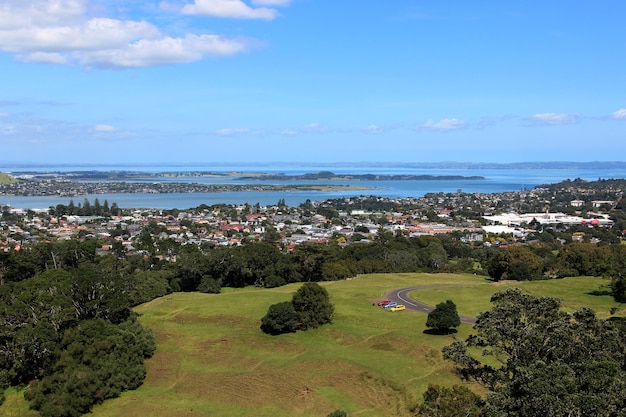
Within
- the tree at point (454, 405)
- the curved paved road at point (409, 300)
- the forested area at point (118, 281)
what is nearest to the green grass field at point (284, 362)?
the forested area at point (118, 281)

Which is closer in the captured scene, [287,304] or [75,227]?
[287,304]

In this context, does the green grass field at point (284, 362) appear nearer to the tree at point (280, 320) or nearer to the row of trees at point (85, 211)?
the tree at point (280, 320)

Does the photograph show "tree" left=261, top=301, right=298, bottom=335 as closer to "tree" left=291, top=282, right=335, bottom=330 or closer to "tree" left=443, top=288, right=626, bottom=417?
"tree" left=291, top=282, right=335, bottom=330

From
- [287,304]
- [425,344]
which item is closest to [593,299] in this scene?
[425,344]

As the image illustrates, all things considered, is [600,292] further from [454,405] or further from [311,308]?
[454,405]

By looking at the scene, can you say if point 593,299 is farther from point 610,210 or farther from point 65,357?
point 610,210

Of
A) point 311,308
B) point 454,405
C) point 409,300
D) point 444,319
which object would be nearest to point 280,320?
point 311,308
